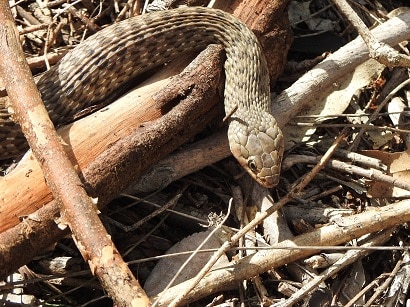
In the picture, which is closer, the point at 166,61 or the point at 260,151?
the point at 260,151

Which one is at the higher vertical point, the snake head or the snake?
the snake

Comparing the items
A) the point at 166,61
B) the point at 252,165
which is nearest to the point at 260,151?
the point at 252,165

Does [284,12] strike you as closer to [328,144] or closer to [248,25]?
[248,25]

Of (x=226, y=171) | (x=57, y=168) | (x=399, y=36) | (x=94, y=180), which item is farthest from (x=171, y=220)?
(x=399, y=36)

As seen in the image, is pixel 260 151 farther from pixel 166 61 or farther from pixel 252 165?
pixel 166 61

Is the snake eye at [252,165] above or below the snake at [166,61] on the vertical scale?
below
